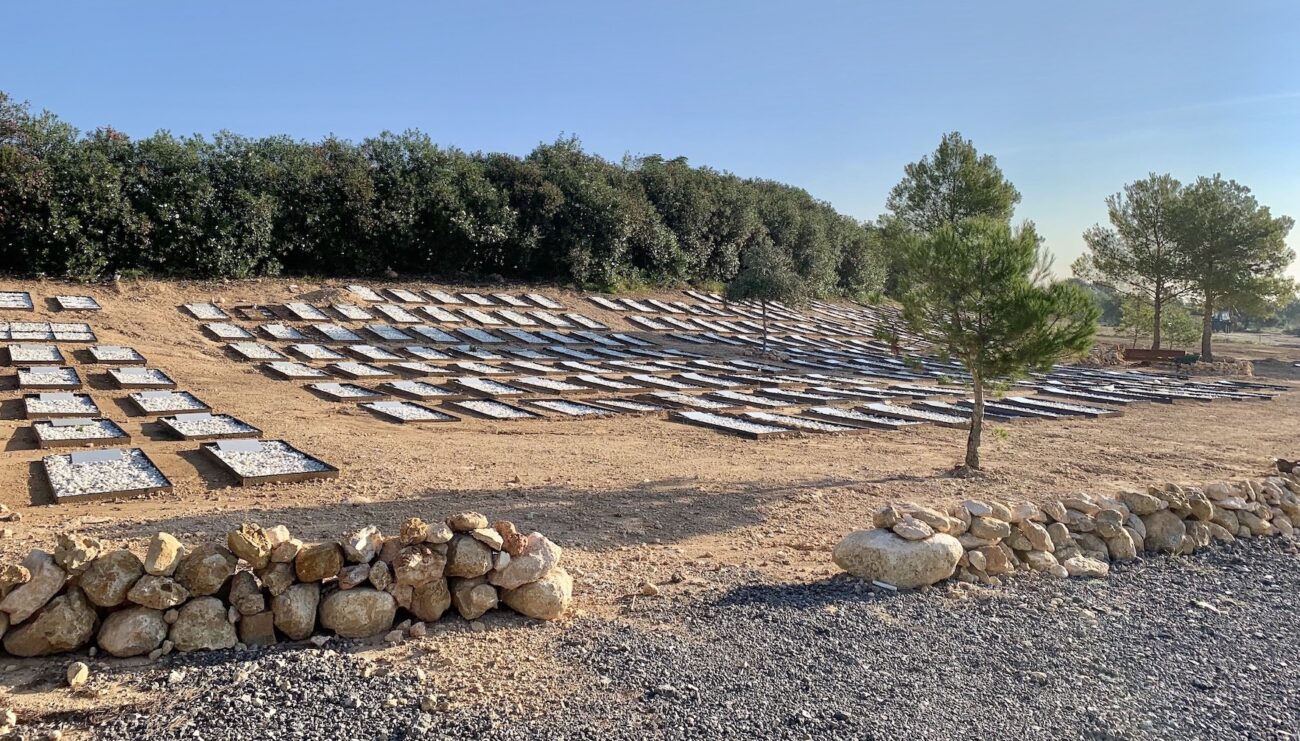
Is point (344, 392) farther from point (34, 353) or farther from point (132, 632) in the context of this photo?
point (132, 632)

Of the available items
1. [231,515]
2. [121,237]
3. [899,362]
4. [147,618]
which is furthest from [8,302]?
[899,362]

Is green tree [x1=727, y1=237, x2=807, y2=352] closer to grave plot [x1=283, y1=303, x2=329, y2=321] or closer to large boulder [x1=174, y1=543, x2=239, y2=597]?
grave plot [x1=283, y1=303, x2=329, y2=321]

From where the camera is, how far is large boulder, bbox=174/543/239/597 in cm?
378

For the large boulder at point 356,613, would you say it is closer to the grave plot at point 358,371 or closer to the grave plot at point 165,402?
the grave plot at point 165,402

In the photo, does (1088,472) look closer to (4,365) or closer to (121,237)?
(4,365)

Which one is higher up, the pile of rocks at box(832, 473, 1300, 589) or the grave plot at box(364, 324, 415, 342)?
the grave plot at box(364, 324, 415, 342)

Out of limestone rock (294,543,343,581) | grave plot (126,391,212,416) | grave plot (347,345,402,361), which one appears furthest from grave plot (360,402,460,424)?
limestone rock (294,543,343,581)

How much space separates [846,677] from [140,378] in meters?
12.8

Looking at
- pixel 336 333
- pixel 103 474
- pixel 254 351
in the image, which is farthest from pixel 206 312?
pixel 103 474

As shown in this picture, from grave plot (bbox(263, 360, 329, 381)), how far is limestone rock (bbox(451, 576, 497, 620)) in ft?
37.4

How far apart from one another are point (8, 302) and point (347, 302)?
7264 millimetres

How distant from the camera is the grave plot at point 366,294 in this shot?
22.1 meters

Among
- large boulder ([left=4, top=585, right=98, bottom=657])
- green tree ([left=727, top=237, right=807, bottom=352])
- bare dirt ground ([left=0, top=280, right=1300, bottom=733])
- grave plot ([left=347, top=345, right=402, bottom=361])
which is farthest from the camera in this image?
green tree ([left=727, top=237, right=807, bottom=352])

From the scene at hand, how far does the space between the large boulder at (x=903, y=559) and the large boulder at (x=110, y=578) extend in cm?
411
